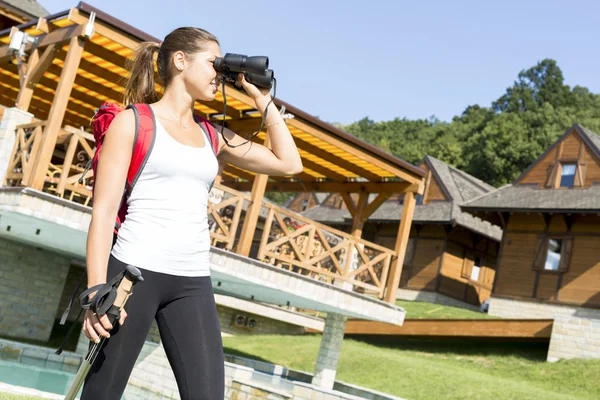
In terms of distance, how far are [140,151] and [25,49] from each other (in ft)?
34.7

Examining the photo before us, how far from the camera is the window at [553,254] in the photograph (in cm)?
2644

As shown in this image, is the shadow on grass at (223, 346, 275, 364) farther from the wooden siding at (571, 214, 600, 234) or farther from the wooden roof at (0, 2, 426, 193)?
the wooden siding at (571, 214, 600, 234)

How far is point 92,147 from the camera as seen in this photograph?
12.4 metres

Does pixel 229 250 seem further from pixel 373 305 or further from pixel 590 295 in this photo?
pixel 590 295

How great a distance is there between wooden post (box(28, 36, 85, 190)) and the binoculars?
8.36 meters

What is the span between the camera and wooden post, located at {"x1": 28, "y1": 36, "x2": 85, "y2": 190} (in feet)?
35.1

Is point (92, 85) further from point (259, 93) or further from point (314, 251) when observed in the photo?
point (259, 93)

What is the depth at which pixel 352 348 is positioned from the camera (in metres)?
21.1

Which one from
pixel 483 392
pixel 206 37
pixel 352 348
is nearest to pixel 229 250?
pixel 483 392

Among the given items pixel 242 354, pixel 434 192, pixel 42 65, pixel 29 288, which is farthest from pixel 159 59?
pixel 434 192

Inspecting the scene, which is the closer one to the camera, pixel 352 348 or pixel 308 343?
pixel 352 348

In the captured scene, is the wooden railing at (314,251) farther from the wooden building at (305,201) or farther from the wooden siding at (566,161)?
the wooden building at (305,201)

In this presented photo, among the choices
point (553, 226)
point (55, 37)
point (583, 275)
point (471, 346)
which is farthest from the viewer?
point (553, 226)

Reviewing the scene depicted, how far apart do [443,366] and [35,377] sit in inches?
399
